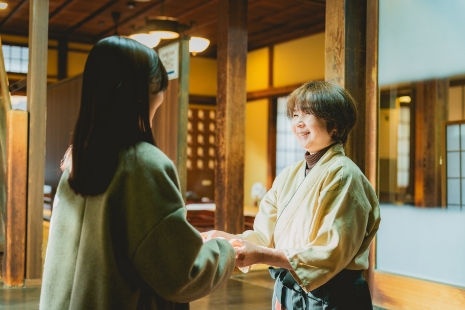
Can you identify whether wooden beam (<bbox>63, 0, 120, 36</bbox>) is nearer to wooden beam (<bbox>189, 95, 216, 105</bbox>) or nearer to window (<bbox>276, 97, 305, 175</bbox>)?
wooden beam (<bbox>189, 95, 216, 105</bbox>)

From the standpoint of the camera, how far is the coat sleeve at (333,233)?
2.05 meters

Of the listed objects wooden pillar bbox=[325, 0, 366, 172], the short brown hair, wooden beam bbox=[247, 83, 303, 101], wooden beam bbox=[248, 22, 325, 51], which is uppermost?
wooden beam bbox=[248, 22, 325, 51]

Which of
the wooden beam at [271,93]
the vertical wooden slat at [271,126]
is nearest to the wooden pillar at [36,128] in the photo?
the wooden beam at [271,93]

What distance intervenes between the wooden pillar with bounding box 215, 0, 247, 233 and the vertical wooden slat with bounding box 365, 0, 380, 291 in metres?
2.27

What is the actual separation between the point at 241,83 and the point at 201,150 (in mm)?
9081

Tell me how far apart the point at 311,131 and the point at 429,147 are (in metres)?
6.42

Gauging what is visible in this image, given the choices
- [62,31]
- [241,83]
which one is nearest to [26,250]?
[241,83]

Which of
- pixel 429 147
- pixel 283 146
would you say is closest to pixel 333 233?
pixel 429 147

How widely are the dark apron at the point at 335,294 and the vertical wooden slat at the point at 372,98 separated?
6.15ft

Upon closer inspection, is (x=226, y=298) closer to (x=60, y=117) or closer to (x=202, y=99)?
(x=60, y=117)

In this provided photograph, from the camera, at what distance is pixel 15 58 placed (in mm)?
12867

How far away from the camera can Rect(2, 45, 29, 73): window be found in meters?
12.7

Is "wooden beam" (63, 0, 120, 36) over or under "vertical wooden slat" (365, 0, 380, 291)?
over

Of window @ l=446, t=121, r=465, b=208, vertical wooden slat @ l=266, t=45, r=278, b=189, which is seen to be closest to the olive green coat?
window @ l=446, t=121, r=465, b=208
